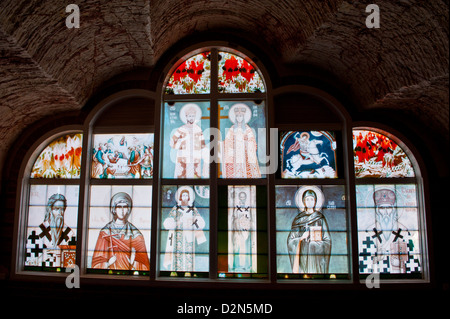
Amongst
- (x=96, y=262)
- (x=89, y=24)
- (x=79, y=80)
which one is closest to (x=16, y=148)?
(x=79, y=80)

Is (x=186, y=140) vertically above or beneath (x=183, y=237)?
above

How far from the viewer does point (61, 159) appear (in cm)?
397

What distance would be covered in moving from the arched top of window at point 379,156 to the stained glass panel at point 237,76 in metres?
1.32

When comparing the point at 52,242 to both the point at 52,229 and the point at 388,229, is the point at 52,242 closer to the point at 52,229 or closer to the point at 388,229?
the point at 52,229

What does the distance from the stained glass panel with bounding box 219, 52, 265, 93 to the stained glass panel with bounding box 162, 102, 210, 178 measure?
1.16 ft

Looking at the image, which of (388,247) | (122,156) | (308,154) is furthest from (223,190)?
(388,247)

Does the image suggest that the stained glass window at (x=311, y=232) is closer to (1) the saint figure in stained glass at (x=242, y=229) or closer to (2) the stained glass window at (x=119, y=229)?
(1) the saint figure in stained glass at (x=242, y=229)

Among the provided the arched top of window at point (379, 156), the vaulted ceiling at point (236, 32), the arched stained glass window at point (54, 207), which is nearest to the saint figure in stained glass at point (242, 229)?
the arched top of window at point (379, 156)

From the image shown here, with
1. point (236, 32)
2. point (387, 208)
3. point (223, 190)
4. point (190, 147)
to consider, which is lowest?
point (387, 208)

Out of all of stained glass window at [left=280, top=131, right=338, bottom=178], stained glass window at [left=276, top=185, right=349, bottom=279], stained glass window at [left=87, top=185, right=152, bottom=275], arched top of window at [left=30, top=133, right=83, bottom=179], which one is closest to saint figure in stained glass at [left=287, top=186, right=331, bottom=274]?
stained glass window at [left=276, top=185, right=349, bottom=279]

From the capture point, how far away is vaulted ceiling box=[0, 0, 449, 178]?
2.60 m

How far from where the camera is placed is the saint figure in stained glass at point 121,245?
3.72m

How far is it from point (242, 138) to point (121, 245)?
74.0 inches

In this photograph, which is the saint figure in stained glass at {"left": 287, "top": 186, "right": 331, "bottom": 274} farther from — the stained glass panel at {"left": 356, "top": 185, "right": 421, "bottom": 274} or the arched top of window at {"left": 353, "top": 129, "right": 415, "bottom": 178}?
the arched top of window at {"left": 353, "top": 129, "right": 415, "bottom": 178}
